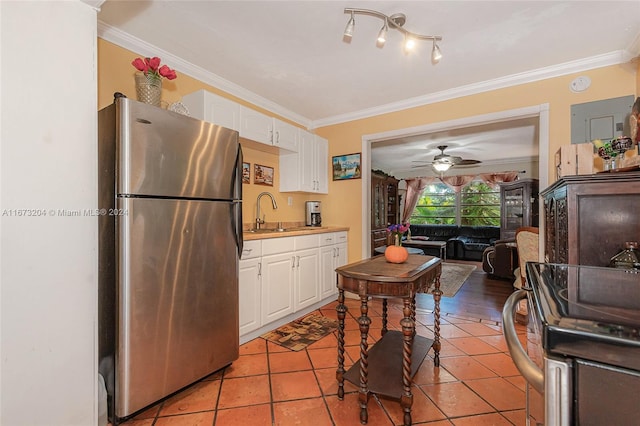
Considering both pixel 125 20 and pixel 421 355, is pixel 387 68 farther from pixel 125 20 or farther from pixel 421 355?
pixel 421 355

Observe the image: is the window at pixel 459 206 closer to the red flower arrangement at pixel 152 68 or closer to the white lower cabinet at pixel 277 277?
the white lower cabinet at pixel 277 277

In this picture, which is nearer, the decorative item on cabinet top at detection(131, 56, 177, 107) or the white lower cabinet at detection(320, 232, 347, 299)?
the decorative item on cabinet top at detection(131, 56, 177, 107)

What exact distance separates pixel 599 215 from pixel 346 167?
8.61 feet

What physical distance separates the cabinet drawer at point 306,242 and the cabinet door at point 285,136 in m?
1.06

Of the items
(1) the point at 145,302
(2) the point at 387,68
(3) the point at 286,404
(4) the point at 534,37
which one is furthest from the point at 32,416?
(4) the point at 534,37

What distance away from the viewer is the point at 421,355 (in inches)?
76.2

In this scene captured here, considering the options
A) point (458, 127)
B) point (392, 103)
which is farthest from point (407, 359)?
point (392, 103)

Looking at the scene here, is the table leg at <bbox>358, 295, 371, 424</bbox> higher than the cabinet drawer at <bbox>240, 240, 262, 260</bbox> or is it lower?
lower

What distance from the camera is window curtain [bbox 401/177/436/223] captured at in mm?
8195

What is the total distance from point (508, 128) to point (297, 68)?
3.67 metres

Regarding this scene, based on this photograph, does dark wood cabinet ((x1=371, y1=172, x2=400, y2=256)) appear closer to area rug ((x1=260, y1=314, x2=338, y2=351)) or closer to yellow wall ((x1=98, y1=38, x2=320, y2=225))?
yellow wall ((x1=98, y1=38, x2=320, y2=225))

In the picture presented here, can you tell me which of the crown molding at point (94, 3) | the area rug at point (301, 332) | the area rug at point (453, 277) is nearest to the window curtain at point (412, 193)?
the area rug at point (453, 277)

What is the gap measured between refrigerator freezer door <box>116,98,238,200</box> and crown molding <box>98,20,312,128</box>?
3.19 ft

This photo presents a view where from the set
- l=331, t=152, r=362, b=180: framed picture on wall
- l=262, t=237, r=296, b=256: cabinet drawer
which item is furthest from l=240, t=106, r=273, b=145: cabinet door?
l=331, t=152, r=362, b=180: framed picture on wall
